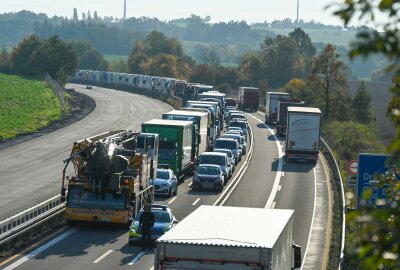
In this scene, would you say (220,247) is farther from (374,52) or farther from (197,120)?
(197,120)

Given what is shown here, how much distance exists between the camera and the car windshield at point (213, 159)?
48469 mm

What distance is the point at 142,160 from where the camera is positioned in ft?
111

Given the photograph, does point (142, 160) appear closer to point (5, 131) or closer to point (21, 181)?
point (21, 181)

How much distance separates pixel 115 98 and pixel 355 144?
59.9 m

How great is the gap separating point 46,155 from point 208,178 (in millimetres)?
17366

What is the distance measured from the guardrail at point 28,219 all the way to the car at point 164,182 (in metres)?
8.24

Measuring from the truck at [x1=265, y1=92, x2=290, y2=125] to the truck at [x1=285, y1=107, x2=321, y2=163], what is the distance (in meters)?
25.1

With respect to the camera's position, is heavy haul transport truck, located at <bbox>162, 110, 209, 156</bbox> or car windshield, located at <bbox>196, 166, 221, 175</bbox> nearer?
car windshield, located at <bbox>196, 166, 221, 175</bbox>

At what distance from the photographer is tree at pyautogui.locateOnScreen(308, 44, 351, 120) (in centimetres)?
9062

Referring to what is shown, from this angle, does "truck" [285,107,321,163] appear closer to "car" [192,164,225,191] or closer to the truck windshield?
"car" [192,164,225,191]

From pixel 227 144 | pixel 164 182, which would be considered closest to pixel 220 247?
pixel 164 182

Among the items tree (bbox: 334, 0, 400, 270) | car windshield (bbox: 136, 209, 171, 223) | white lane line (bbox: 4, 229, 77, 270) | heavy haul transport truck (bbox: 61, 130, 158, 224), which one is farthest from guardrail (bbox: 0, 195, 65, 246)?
tree (bbox: 334, 0, 400, 270)

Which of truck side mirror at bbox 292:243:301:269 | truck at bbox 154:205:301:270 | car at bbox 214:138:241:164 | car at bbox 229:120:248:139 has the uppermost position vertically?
A: truck at bbox 154:205:301:270

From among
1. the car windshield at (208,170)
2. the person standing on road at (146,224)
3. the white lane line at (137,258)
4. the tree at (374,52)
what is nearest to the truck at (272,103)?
the car windshield at (208,170)
